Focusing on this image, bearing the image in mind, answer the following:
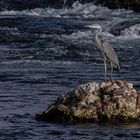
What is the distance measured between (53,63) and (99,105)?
789 centimetres

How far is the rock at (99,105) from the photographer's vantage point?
12.9 meters

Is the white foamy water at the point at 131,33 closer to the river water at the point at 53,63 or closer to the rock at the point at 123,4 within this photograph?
the river water at the point at 53,63

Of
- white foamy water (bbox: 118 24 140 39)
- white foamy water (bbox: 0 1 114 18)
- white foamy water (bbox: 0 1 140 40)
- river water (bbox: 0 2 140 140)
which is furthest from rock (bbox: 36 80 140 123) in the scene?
white foamy water (bbox: 0 1 114 18)

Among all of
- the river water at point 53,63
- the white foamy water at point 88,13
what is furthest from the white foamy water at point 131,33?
the white foamy water at point 88,13

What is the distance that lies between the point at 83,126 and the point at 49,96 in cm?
298

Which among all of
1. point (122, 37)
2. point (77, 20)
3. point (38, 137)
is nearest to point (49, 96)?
point (38, 137)

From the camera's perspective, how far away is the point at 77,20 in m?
32.3

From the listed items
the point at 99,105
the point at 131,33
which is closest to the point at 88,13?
the point at 131,33

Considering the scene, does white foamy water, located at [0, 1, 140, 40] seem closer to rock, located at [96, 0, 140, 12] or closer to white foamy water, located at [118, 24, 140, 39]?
rock, located at [96, 0, 140, 12]

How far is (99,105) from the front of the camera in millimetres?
12883

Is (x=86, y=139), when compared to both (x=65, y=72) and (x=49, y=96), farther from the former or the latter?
Result: (x=65, y=72)

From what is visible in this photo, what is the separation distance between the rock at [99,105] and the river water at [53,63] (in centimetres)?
23

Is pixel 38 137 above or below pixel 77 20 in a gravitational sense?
below

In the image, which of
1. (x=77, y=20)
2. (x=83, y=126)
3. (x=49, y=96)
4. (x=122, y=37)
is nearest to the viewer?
(x=83, y=126)
